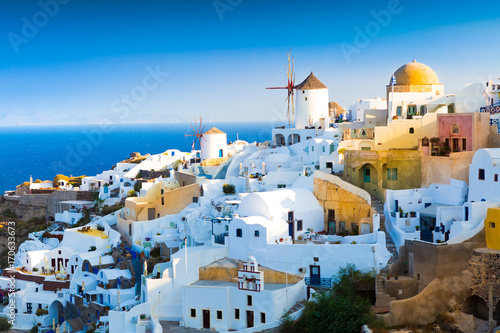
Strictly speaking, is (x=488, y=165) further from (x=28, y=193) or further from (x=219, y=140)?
(x=28, y=193)

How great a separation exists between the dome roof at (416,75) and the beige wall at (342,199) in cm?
1051

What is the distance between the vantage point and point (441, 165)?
100.0 ft

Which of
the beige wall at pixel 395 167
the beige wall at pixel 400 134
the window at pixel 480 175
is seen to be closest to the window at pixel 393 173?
the beige wall at pixel 395 167

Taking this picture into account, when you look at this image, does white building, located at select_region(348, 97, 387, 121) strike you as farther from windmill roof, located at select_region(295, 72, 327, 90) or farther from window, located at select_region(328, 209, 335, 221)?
window, located at select_region(328, 209, 335, 221)

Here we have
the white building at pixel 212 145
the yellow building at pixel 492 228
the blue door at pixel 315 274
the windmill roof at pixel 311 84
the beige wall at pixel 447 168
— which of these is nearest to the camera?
the yellow building at pixel 492 228

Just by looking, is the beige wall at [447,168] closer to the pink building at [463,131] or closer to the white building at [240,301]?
the pink building at [463,131]

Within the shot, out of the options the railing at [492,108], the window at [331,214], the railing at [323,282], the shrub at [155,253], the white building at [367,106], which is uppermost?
the white building at [367,106]

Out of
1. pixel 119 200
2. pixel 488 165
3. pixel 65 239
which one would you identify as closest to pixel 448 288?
pixel 488 165

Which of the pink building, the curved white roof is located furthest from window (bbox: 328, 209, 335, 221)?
the pink building

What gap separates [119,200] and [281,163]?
12.1 metres

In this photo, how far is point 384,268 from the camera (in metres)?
26.5

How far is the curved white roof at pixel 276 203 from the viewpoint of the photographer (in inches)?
1169

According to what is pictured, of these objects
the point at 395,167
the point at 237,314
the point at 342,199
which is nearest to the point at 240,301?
the point at 237,314

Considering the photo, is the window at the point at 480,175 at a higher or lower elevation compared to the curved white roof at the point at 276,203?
higher
